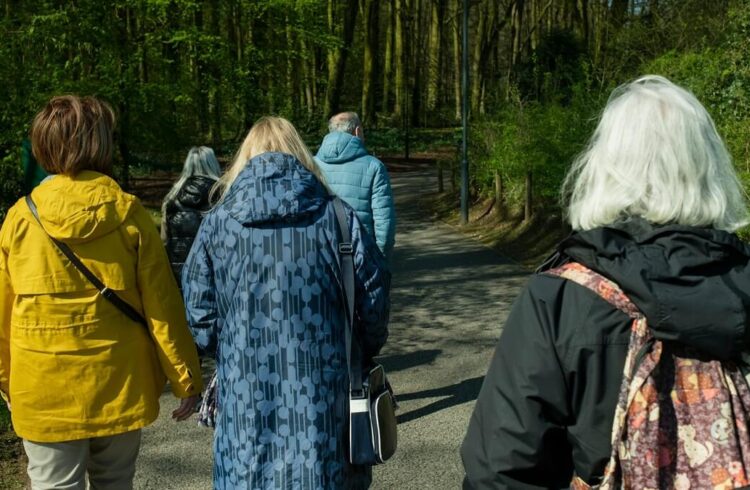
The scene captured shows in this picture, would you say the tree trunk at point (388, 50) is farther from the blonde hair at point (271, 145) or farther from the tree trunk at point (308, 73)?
the blonde hair at point (271, 145)

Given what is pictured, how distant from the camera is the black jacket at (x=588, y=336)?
1.74 meters

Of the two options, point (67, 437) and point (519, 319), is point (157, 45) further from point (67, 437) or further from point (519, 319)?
point (519, 319)

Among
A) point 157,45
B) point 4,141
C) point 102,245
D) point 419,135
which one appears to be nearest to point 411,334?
point 4,141

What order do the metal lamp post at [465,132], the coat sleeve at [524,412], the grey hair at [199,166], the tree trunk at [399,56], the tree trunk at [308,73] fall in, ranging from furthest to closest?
1. the tree trunk at [399,56]
2. the tree trunk at [308,73]
3. the metal lamp post at [465,132]
4. the grey hair at [199,166]
5. the coat sleeve at [524,412]

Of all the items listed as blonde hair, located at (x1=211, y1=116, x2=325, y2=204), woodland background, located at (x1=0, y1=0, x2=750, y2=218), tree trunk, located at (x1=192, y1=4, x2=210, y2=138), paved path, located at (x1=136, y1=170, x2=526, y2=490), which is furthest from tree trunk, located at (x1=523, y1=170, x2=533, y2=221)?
blonde hair, located at (x1=211, y1=116, x2=325, y2=204)

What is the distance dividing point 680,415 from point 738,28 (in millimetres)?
9775

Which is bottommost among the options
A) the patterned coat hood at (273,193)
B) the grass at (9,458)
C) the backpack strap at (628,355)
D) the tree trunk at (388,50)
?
the grass at (9,458)

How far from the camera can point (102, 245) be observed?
3.16m

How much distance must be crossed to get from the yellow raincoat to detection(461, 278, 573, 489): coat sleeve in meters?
1.64

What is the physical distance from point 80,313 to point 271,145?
0.85 metres

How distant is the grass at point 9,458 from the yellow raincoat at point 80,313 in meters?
2.03

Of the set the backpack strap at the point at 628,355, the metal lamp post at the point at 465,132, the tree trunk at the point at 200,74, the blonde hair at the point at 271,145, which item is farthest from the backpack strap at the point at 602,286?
the metal lamp post at the point at 465,132

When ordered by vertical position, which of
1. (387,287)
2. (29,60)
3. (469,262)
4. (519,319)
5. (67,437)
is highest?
(29,60)

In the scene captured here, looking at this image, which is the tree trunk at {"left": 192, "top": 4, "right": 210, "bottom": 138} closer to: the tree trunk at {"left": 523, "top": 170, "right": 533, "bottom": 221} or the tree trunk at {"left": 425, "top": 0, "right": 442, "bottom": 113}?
the tree trunk at {"left": 523, "top": 170, "right": 533, "bottom": 221}
